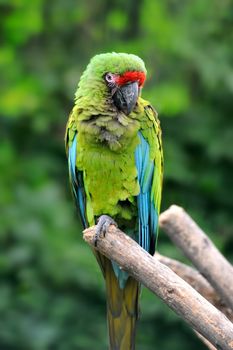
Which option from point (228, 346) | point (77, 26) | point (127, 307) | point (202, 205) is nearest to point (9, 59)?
point (77, 26)

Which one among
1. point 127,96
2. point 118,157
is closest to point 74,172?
point 118,157

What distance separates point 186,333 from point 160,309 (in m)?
0.26

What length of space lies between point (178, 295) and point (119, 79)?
0.70 m

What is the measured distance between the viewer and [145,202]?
2.51m

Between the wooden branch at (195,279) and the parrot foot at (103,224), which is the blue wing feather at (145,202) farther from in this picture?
the wooden branch at (195,279)

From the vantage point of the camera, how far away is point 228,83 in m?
4.34

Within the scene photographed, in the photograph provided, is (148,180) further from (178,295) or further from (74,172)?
(178,295)

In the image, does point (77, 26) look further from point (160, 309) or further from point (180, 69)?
point (160, 309)

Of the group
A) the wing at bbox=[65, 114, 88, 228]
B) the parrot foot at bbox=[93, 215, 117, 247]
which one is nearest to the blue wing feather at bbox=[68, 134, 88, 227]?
the wing at bbox=[65, 114, 88, 228]

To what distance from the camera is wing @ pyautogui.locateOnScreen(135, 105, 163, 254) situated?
8.23ft

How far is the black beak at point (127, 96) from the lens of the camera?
246 centimetres

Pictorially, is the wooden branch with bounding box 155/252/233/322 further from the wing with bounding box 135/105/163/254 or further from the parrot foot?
the parrot foot

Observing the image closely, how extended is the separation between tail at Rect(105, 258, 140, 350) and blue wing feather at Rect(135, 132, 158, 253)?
0.13 m

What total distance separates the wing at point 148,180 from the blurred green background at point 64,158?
156cm
